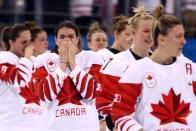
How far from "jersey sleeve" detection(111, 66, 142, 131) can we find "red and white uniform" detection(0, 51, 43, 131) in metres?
Answer: 2.52

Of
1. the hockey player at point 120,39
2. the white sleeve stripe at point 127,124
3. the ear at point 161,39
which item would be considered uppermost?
the ear at point 161,39

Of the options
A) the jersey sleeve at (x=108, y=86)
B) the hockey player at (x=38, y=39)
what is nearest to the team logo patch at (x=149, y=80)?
the jersey sleeve at (x=108, y=86)

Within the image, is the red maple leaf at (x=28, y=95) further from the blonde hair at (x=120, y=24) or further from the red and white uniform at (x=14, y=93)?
the blonde hair at (x=120, y=24)

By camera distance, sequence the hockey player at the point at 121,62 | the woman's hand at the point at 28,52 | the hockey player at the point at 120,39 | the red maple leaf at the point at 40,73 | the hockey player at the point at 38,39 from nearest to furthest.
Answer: the hockey player at the point at 121,62
the red maple leaf at the point at 40,73
the hockey player at the point at 120,39
the woman's hand at the point at 28,52
the hockey player at the point at 38,39

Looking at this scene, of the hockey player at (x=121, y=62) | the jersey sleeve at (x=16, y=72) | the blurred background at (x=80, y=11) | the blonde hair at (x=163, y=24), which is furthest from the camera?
the blurred background at (x=80, y=11)

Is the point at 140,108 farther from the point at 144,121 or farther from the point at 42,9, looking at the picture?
the point at 42,9

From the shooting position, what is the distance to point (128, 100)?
332cm

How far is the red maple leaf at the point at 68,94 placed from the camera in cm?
441

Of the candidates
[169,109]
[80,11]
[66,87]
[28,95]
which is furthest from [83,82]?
[80,11]

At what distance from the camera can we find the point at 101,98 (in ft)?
14.4

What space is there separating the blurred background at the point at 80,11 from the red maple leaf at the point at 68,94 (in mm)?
5450

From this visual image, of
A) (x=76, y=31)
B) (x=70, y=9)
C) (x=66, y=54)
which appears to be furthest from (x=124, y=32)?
→ (x=70, y=9)

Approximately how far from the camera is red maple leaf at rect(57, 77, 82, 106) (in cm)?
441

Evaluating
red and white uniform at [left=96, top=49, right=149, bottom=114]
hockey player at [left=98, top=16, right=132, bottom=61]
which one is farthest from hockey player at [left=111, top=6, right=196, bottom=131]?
hockey player at [left=98, top=16, right=132, bottom=61]
